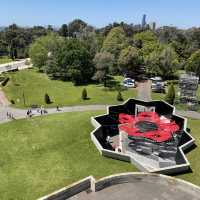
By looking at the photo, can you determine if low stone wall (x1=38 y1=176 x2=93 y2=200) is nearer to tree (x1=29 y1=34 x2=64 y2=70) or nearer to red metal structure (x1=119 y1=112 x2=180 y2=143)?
red metal structure (x1=119 y1=112 x2=180 y2=143)

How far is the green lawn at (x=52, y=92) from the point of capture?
199ft

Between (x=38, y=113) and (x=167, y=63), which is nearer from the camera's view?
(x=38, y=113)

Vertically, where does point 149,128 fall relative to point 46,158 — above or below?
above

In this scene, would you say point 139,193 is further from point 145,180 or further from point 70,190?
point 70,190

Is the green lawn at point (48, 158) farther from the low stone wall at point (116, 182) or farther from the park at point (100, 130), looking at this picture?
the low stone wall at point (116, 182)

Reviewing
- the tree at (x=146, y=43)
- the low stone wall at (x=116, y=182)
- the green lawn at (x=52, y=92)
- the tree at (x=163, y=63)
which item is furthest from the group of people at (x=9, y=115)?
the tree at (x=146, y=43)

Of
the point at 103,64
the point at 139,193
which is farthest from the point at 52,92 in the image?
the point at 139,193

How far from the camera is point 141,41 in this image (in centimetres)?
9781

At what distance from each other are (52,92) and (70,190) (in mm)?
47119

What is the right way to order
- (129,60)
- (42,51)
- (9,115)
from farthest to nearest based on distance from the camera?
(42,51)
(129,60)
(9,115)

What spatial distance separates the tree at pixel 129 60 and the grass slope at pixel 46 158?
31.2m

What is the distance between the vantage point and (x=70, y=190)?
77.5 feet

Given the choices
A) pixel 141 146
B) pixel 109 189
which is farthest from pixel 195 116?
pixel 109 189

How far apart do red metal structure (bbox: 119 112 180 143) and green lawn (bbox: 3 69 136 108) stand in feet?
61.3
